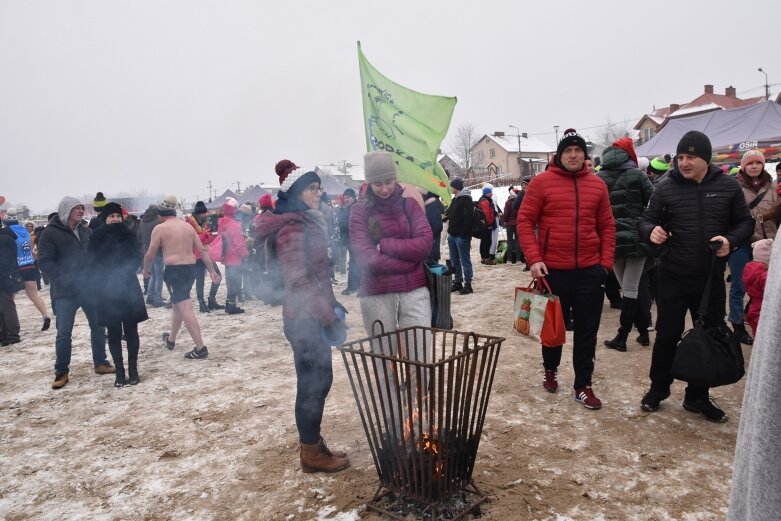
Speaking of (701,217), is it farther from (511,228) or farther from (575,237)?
(511,228)

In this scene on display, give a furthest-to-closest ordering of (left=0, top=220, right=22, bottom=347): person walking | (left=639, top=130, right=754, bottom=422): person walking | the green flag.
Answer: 1. (left=0, top=220, right=22, bottom=347): person walking
2. the green flag
3. (left=639, top=130, right=754, bottom=422): person walking

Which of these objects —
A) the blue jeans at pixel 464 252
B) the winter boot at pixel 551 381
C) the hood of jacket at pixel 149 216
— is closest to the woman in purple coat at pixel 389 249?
the winter boot at pixel 551 381

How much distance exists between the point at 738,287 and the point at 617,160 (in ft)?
6.93

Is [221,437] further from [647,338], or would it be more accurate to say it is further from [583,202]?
[647,338]

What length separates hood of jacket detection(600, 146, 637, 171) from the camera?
17.4ft

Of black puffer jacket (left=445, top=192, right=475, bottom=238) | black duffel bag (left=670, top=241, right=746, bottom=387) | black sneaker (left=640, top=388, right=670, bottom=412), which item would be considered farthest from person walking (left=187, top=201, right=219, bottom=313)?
black duffel bag (left=670, top=241, right=746, bottom=387)

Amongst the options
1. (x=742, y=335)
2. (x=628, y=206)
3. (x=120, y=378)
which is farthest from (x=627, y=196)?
(x=120, y=378)

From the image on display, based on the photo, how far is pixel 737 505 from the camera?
88 cm

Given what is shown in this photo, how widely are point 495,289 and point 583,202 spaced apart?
5544 mm

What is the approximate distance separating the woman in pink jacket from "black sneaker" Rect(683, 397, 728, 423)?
281 inches

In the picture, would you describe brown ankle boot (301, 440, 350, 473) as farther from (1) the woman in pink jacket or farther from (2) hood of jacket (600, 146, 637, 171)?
(1) the woman in pink jacket

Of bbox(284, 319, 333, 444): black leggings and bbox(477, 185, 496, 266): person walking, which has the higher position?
bbox(477, 185, 496, 266): person walking

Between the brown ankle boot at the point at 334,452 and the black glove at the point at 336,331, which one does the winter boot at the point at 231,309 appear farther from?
the black glove at the point at 336,331

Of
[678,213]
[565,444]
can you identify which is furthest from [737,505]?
[678,213]
